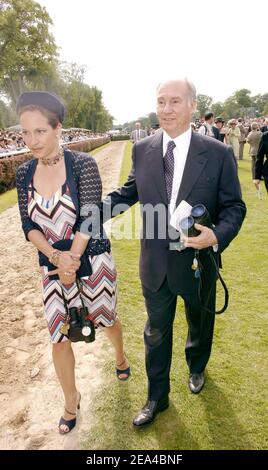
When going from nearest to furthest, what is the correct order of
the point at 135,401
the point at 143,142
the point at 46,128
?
the point at 46,128 → the point at 143,142 → the point at 135,401

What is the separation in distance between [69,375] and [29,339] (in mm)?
1552

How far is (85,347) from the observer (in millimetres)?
3896

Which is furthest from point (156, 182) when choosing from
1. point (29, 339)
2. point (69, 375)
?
point (29, 339)

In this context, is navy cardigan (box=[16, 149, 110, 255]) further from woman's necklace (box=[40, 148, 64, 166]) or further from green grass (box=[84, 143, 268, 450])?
green grass (box=[84, 143, 268, 450])

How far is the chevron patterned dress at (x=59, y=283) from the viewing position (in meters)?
2.39

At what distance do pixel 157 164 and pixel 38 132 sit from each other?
32.3 inches

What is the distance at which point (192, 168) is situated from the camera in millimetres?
2344

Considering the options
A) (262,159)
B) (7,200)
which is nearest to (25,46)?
(7,200)

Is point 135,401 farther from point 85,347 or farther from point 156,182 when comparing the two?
point 156,182

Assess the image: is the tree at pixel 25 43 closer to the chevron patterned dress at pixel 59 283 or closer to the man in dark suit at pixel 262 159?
the man in dark suit at pixel 262 159

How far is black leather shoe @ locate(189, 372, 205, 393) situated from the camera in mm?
3140

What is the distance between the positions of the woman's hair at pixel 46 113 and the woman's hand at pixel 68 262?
0.85 metres

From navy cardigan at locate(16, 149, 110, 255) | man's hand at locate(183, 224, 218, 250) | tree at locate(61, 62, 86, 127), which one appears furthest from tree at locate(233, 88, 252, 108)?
man's hand at locate(183, 224, 218, 250)

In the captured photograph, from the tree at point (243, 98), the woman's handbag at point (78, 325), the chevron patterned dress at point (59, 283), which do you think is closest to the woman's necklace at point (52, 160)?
the chevron patterned dress at point (59, 283)
